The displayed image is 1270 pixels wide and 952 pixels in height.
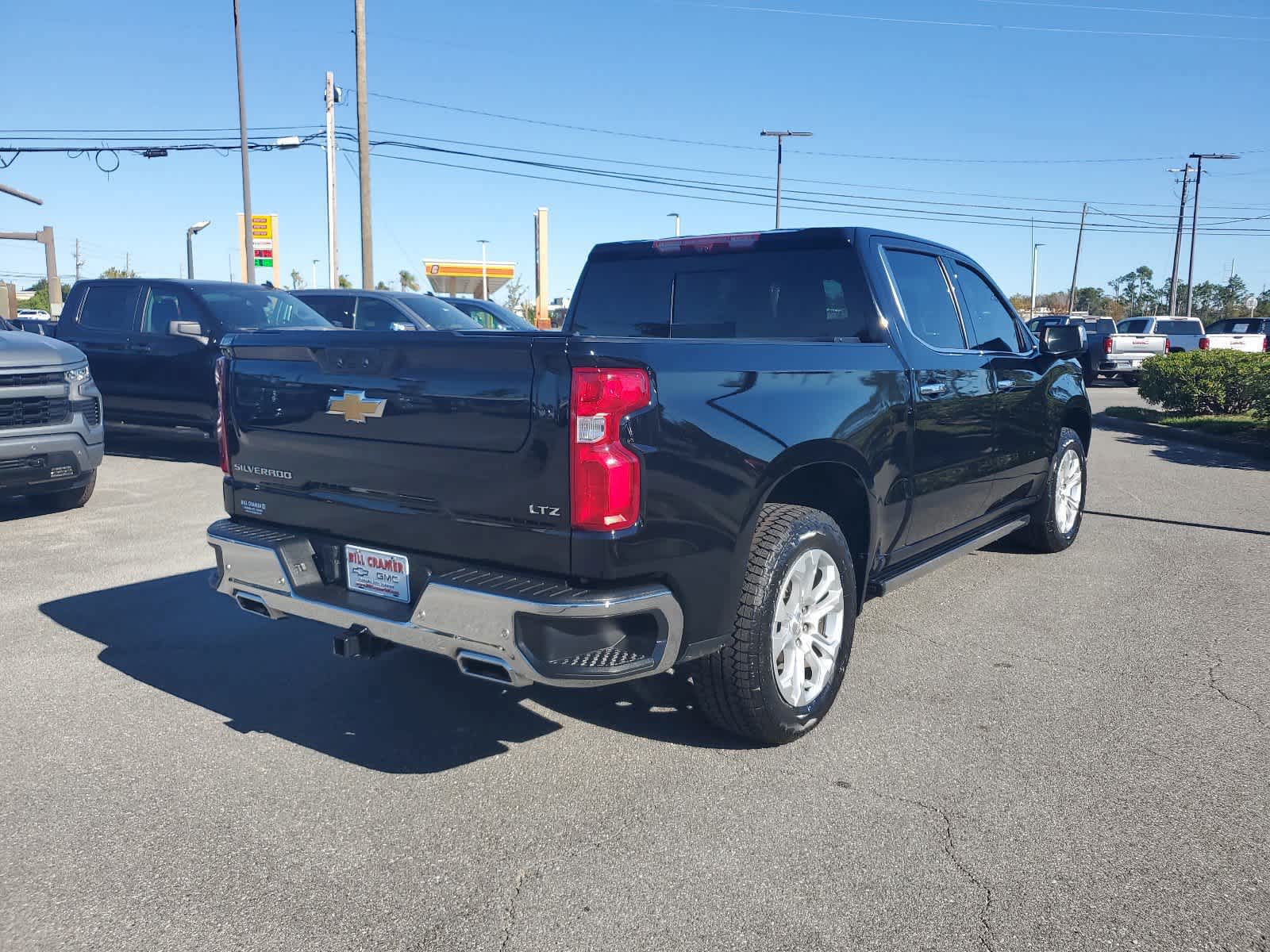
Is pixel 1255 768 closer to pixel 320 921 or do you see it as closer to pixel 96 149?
pixel 320 921

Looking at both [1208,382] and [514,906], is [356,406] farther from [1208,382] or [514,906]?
[1208,382]

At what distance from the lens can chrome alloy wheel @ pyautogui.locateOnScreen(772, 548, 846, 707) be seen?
367cm

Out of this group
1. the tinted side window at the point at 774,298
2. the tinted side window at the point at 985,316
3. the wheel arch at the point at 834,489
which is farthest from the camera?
the tinted side window at the point at 985,316

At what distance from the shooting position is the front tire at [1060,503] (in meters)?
6.56

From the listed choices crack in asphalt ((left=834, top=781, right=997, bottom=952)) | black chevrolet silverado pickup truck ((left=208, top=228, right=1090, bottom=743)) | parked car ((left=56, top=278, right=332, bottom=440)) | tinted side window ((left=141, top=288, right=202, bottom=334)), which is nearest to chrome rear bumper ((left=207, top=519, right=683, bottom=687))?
black chevrolet silverado pickup truck ((left=208, top=228, right=1090, bottom=743))

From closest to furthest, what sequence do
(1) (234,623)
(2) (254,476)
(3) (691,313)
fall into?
1. (2) (254,476)
2. (3) (691,313)
3. (1) (234,623)

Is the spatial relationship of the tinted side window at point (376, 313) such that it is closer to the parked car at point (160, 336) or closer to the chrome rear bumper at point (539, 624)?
the parked car at point (160, 336)

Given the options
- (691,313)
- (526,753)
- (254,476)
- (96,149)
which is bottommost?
(526,753)

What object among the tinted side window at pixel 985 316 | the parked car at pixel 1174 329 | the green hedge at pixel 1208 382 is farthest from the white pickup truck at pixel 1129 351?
the tinted side window at pixel 985 316

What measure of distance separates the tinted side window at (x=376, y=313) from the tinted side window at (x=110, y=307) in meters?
2.68

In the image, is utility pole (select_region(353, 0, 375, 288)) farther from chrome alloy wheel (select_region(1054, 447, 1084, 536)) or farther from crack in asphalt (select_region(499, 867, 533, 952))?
crack in asphalt (select_region(499, 867, 533, 952))

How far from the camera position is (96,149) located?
31.7m

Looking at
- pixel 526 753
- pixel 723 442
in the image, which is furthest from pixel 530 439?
pixel 526 753

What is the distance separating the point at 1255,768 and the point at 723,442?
2270 millimetres
